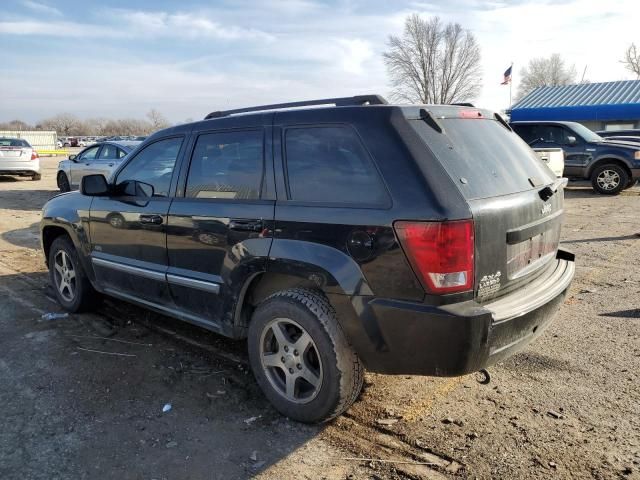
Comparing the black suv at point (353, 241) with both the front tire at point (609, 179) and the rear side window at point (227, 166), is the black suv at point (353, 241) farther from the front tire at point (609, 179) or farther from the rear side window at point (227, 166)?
the front tire at point (609, 179)

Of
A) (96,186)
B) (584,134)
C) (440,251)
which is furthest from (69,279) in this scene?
(584,134)

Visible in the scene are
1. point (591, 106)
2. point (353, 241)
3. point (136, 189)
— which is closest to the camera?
point (353, 241)

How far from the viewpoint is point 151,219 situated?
3986 millimetres

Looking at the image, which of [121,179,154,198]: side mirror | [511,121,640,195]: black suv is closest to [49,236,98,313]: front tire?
[121,179,154,198]: side mirror

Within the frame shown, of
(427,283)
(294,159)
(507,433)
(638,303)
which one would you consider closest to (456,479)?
(507,433)

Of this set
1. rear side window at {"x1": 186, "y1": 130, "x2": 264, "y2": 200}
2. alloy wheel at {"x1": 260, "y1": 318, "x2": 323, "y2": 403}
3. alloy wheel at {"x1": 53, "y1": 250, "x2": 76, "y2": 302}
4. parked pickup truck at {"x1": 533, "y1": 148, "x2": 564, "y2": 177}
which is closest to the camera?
alloy wheel at {"x1": 260, "y1": 318, "x2": 323, "y2": 403}

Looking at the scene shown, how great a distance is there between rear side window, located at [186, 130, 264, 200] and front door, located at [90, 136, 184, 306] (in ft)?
0.90

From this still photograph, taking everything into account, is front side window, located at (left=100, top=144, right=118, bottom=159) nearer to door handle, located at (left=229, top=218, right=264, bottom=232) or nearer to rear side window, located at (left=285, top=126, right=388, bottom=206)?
door handle, located at (left=229, top=218, right=264, bottom=232)

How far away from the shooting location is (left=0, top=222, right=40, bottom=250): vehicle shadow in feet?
27.8

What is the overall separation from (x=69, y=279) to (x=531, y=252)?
4.23 metres

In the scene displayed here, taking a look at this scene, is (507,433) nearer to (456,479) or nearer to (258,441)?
(456,479)

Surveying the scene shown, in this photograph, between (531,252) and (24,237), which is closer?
(531,252)

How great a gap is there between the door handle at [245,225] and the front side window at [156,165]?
873mm

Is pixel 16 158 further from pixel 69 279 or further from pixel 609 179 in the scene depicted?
pixel 609 179
